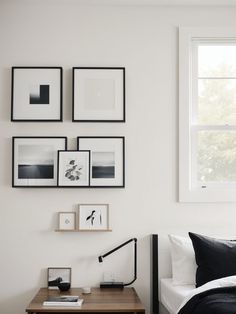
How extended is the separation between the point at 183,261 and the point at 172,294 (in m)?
0.31

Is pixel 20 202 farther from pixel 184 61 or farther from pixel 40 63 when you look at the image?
pixel 184 61

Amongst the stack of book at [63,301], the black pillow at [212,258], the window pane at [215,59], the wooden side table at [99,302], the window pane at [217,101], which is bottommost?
the wooden side table at [99,302]

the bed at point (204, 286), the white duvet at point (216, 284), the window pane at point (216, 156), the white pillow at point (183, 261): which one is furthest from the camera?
the window pane at point (216, 156)

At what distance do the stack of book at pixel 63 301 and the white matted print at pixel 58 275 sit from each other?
34 centimetres

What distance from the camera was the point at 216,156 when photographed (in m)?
4.11

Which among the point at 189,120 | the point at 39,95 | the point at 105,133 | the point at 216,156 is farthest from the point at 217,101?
the point at 39,95

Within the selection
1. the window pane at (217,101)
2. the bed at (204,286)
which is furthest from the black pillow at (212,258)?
the window pane at (217,101)

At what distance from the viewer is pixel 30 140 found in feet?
12.9

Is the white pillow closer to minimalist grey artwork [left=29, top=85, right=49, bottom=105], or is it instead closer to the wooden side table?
the wooden side table

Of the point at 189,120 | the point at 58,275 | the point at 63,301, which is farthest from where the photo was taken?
the point at 189,120

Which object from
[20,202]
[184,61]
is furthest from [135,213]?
[184,61]

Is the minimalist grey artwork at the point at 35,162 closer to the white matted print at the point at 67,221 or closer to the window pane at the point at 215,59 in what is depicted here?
the white matted print at the point at 67,221

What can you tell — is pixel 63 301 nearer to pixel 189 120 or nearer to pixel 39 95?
pixel 39 95

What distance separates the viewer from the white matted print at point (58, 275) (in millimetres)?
3879
